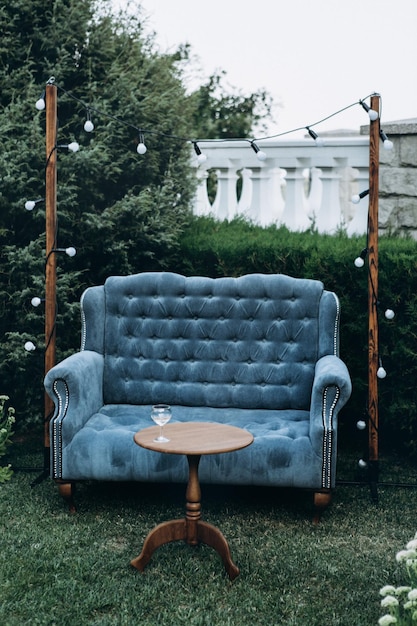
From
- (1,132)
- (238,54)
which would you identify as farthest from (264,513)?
(238,54)

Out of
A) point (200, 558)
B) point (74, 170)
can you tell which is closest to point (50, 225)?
point (74, 170)

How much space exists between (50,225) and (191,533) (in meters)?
→ 2.07

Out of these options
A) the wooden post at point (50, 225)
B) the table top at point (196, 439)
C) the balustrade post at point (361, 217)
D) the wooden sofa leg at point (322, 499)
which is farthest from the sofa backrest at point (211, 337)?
the balustrade post at point (361, 217)

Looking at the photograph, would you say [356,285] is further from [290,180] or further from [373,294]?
[290,180]

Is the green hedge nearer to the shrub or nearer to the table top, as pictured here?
the table top

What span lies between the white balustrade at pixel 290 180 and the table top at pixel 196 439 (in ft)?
8.17

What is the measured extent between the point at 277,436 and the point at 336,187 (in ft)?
8.38

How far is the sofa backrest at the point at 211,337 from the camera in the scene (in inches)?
190

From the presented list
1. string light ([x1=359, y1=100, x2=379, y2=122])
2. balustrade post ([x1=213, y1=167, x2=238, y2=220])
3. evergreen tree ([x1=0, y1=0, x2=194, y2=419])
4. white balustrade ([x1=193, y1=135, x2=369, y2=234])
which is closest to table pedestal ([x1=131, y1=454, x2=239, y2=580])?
evergreen tree ([x1=0, y1=0, x2=194, y2=419])

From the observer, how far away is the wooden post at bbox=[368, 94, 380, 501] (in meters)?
4.58

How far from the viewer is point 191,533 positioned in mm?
3729

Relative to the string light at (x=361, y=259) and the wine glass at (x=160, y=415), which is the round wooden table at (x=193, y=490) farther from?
the string light at (x=361, y=259)

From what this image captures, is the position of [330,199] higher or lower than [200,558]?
higher

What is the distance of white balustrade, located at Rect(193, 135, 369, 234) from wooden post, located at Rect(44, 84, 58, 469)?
5.55 feet
